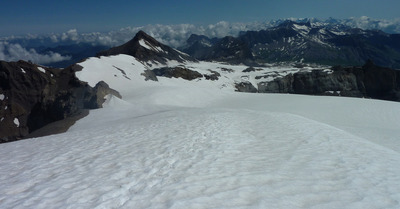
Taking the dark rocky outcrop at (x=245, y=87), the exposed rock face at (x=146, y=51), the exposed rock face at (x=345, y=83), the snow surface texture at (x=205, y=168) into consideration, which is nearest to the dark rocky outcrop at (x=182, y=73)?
the dark rocky outcrop at (x=245, y=87)

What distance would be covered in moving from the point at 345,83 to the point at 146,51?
106 metres

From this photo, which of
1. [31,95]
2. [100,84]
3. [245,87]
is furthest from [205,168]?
[245,87]

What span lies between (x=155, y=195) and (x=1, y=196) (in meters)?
4.32

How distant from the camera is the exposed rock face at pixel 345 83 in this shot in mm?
110500

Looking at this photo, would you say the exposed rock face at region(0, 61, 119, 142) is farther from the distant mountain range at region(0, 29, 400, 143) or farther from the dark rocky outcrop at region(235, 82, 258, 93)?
the dark rocky outcrop at region(235, 82, 258, 93)

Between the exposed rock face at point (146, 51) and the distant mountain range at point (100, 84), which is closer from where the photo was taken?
the distant mountain range at point (100, 84)

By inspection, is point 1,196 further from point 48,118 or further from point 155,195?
point 48,118

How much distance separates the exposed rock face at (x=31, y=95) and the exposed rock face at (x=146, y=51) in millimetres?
80062

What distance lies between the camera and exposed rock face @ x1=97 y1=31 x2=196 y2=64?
146m

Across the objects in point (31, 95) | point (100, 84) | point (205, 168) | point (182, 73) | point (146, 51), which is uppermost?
point (146, 51)

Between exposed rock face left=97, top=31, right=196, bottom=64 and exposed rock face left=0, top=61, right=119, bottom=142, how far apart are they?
263 feet

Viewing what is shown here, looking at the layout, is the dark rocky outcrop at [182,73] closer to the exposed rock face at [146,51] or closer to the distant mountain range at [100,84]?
the distant mountain range at [100,84]

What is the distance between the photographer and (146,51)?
496 feet

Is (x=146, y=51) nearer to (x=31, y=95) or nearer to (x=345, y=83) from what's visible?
(x=31, y=95)
